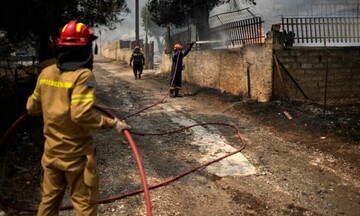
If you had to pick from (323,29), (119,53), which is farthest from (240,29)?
(119,53)

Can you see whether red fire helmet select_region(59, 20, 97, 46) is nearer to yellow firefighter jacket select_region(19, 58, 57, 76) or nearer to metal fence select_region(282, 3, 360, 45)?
yellow firefighter jacket select_region(19, 58, 57, 76)

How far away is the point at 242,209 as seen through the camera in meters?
4.49

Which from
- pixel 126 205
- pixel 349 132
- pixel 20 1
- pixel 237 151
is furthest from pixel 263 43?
pixel 126 205

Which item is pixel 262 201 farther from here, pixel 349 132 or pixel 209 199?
pixel 349 132

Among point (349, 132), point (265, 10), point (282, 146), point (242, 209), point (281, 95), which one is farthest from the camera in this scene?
point (265, 10)

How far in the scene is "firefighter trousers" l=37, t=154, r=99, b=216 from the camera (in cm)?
315

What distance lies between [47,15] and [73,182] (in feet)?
16.4

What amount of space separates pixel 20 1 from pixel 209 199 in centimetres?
512

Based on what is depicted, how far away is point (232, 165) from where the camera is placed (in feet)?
19.8

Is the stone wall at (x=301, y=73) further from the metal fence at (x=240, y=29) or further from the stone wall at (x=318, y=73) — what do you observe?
the metal fence at (x=240, y=29)

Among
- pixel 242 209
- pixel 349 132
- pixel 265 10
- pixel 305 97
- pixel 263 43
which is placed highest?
pixel 265 10

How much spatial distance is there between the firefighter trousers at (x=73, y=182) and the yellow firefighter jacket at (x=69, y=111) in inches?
3.1

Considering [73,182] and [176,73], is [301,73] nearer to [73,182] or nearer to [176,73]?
[176,73]

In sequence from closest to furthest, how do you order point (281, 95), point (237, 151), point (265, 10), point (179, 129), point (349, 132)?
point (237, 151), point (349, 132), point (179, 129), point (281, 95), point (265, 10)
